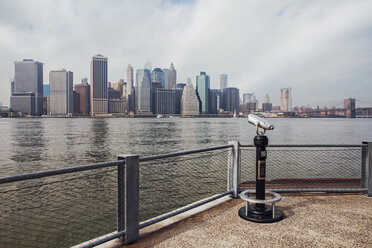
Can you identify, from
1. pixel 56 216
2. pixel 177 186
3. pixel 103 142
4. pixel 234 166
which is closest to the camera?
pixel 234 166

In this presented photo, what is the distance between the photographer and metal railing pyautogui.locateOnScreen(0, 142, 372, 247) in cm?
358

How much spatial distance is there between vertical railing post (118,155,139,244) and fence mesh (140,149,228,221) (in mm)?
4219

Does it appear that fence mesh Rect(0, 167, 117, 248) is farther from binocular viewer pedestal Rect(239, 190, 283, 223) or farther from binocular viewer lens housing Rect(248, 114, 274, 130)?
binocular viewer lens housing Rect(248, 114, 274, 130)

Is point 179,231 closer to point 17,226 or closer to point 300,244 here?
point 300,244

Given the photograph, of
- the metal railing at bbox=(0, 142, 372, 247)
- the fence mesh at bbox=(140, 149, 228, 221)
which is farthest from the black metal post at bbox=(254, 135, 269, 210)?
the fence mesh at bbox=(140, 149, 228, 221)

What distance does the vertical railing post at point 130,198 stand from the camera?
11.6 feet

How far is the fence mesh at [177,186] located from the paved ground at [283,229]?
360 cm

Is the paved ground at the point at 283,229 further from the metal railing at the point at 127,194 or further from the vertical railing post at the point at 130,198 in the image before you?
the metal railing at the point at 127,194

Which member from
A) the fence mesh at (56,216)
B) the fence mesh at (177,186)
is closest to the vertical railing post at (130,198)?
the fence mesh at (56,216)

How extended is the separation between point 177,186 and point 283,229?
9021mm

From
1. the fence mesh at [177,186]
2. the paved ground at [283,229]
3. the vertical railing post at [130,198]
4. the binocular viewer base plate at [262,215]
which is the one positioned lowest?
the fence mesh at [177,186]

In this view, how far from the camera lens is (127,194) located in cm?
354

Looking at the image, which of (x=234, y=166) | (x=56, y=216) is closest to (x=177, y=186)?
(x=56, y=216)

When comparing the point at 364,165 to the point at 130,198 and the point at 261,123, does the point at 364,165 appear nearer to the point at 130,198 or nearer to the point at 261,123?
the point at 261,123
